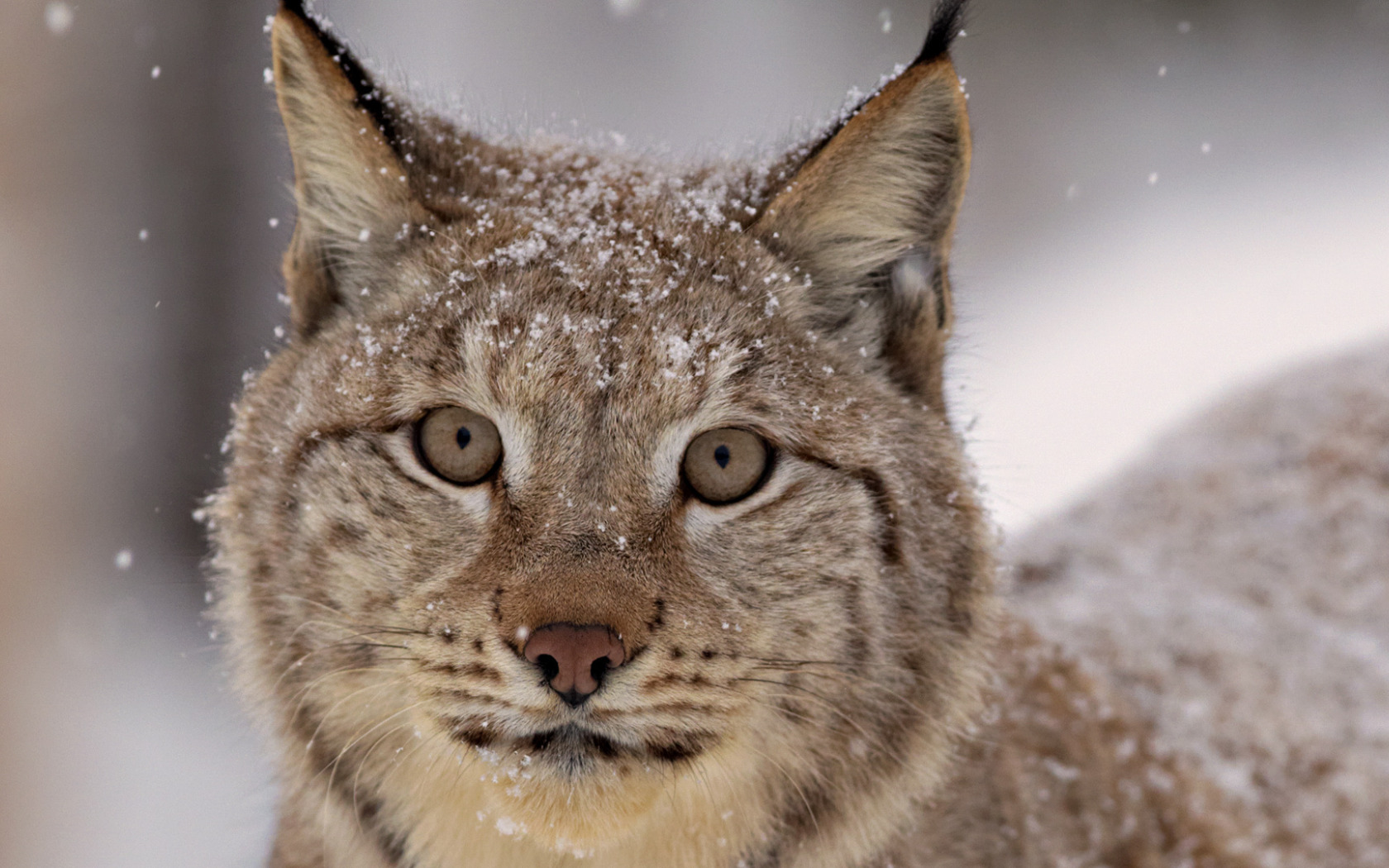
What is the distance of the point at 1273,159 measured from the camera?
10898mm

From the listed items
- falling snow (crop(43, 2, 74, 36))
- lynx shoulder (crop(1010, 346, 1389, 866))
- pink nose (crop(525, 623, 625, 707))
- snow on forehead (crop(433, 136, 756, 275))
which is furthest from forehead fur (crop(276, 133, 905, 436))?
falling snow (crop(43, 2, 74, 36))

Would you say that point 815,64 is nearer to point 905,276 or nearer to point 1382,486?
point 1382,486

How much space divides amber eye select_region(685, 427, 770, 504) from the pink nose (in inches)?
16.1

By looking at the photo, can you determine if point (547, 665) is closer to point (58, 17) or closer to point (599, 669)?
point (599, 669)

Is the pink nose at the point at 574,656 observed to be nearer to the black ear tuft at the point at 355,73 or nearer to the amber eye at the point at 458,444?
the amber eye at the point at 458,444

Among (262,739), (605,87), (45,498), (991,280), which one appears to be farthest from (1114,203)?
(262,739)

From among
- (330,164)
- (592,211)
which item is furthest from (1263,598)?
(330,164)

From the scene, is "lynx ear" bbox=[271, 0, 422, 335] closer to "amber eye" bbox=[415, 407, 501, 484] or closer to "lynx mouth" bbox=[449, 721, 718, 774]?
"amber eye" bbox=[415, 407, 501, 484]

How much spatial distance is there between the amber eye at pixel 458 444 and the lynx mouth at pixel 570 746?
47 cm

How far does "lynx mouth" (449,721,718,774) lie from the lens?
1833mm

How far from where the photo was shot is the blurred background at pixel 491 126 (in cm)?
507

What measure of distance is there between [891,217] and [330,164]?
46.2 inches

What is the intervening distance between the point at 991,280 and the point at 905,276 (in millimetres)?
7596

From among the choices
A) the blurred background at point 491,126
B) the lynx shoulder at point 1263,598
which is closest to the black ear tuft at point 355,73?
the blurred background at point 491,126
